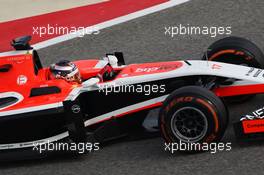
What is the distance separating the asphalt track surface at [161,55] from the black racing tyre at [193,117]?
230 mm

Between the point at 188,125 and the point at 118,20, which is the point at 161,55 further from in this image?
the point at 188,125

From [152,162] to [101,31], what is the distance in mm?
4745

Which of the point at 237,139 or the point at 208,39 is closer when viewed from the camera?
the point at 237,139

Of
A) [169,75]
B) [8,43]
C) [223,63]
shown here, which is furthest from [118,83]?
[8,43]

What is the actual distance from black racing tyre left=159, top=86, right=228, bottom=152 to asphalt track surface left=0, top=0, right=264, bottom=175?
0.75ft

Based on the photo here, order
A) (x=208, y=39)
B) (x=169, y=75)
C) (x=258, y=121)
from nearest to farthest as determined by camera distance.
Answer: (x=258, y=121), (x=169, y=75), (x=208, y=39)

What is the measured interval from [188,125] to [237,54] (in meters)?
1.56

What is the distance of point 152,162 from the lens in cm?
806

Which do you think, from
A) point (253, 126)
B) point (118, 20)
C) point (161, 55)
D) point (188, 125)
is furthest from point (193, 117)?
point (118, 20)

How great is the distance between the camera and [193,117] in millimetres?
7930

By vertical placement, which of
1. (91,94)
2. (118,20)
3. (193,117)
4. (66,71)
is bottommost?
(193,117)

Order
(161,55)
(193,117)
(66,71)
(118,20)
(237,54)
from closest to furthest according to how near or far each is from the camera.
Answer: (193,117)
(66,71)
(237,54)
(161,55)
(118,20)

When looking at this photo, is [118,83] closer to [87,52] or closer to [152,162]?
[152,162]

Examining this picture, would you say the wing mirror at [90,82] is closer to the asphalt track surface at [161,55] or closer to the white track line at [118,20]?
the asphalt track surface at [161,55]
